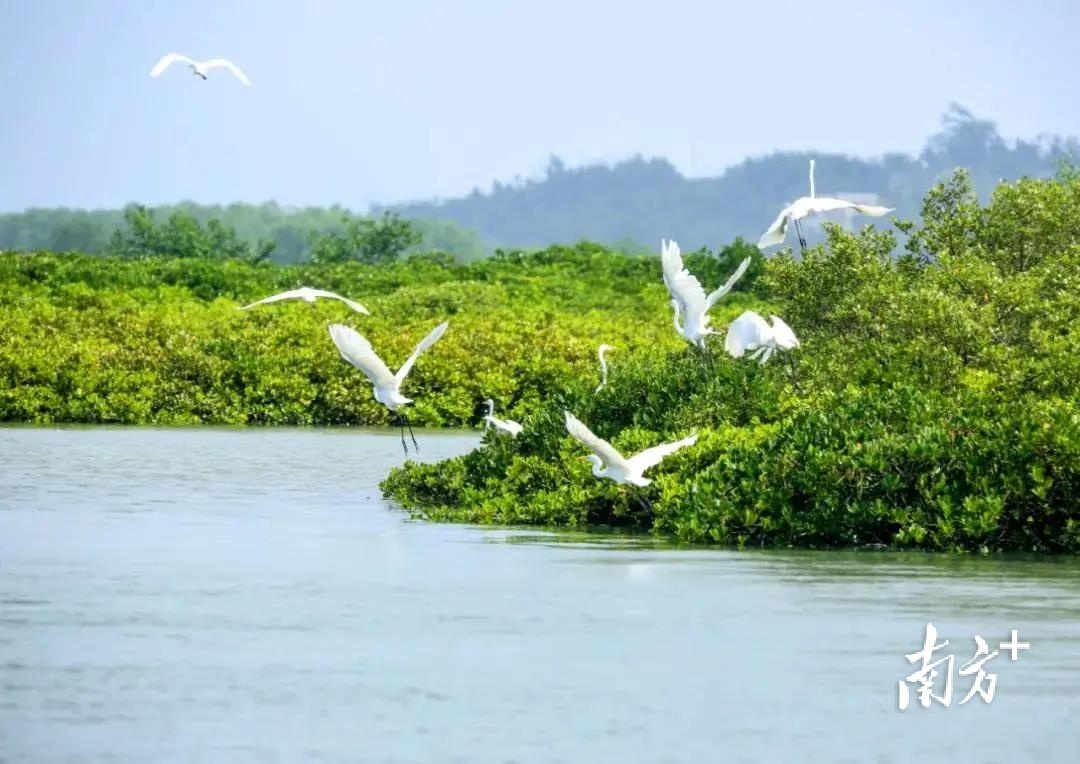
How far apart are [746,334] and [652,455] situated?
141 centimetres

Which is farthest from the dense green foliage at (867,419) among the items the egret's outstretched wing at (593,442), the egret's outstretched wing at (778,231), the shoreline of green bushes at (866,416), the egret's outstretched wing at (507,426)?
the egret's outstretched wing at (778,231)

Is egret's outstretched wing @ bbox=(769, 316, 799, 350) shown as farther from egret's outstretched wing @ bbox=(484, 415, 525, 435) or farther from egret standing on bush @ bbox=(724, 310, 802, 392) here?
egret's outstretched wing @ bbox=(484, 415, 525, 435)

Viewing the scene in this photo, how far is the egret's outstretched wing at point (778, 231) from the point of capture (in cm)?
1702

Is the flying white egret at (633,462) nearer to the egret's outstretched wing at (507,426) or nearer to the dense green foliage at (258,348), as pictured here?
the egret's outstretched wing at (507,426)

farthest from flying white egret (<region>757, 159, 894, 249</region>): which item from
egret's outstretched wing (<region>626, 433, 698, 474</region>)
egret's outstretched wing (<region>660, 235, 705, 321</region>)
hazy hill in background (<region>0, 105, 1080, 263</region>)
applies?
hazy hill in background (<region>0, 105, 1080, 263</region>)

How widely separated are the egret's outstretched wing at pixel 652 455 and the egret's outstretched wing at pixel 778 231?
191cm

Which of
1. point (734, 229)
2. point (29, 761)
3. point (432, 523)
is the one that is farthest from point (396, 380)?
point (734, 229)

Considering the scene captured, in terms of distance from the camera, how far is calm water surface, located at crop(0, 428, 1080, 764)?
996 centimetres

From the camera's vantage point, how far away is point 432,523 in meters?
17.9

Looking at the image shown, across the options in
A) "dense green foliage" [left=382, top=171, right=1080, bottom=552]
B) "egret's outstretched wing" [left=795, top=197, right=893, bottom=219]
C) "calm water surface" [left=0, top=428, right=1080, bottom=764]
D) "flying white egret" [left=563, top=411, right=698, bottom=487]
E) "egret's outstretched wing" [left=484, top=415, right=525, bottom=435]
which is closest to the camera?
"calm water surface" [left=0, top=428, right=1080, bottom=764]

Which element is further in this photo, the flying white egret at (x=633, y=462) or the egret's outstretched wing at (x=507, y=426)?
the egret's outstretched wing at (x=507, y=426)

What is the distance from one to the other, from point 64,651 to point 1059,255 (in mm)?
11322

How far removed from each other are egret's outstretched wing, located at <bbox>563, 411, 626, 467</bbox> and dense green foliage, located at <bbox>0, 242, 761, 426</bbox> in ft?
30.4

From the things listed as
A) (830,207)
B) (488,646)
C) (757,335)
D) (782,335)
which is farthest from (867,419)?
(488,646)
